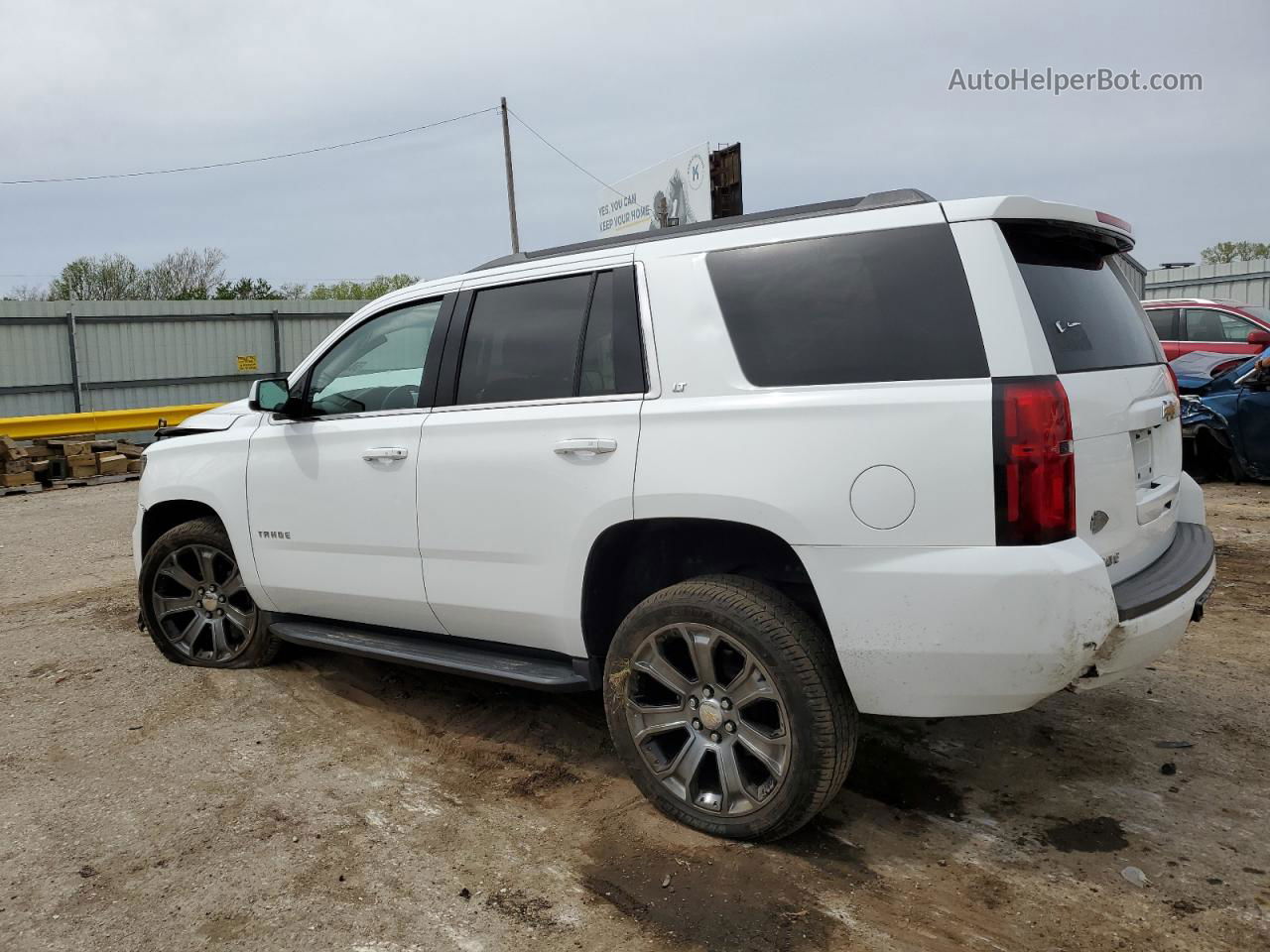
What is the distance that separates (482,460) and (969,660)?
1868mm

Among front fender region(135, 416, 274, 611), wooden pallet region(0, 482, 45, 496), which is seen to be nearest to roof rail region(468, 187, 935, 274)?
front fender region(135, 416, 274, 611)

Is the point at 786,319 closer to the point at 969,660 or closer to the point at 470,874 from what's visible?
the point at 969,660

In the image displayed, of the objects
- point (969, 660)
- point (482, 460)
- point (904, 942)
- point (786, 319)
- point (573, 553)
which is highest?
point (786, 319)

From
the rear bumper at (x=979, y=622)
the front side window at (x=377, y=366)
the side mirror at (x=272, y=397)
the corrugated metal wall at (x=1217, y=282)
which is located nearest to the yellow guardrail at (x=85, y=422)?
the side mirror at (x=272, y=397)

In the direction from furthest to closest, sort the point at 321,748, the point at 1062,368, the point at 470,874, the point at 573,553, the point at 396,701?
the point at 396,701 < the point at 321,748 < the point at 573,553 < the point at 470,874 < the point at 1062,368

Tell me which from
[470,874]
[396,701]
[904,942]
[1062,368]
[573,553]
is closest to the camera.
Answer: [904,942]

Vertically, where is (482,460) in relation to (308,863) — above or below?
above

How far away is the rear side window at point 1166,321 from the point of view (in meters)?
12.2

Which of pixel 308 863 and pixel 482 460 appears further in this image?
pixel 482 460

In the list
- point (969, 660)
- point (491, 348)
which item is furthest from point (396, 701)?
point (969, 660)

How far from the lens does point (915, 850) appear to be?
3.13 metres

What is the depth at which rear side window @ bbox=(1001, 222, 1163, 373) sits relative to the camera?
2.90m

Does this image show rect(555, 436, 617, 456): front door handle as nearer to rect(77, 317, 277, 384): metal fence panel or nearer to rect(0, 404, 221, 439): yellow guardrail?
rect(0, 404, 221, 439): yellow guardrail

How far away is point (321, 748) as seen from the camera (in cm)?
409
